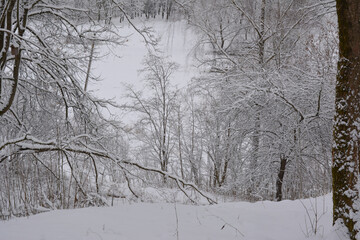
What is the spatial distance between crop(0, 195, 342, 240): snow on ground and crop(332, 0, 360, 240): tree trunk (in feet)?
0.89

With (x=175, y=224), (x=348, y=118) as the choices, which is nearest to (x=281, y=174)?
(x=175, y=224)

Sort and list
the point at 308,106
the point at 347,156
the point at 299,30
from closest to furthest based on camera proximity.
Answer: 1. the point at 347,156
2. the point at 308,106
3. the point at 299,30

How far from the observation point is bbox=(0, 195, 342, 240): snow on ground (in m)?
2.62

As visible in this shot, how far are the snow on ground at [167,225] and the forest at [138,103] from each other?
82 centimetres

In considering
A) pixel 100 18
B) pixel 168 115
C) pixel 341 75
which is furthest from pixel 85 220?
pixel 168 115

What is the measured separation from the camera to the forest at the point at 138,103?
420 cm

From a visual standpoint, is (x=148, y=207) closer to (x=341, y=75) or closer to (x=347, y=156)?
(x=347, y=156)

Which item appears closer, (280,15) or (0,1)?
(0,1)

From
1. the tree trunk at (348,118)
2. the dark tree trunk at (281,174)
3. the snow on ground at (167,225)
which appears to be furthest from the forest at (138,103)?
the tree trunk at (348,118)

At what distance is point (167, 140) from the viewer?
67.5 feet

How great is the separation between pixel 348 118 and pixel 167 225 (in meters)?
2.07

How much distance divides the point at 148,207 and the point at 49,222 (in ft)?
4.09

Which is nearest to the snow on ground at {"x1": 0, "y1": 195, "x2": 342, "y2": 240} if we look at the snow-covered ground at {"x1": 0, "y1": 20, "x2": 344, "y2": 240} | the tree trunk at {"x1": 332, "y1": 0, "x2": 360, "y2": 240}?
the snow-covered ground at {"x1": 0, "y1": 20, "x2": 344, "y2": 240}

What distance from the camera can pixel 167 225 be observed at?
3018mm
